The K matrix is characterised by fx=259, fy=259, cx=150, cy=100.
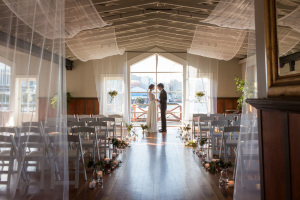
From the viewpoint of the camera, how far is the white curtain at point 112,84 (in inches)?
315

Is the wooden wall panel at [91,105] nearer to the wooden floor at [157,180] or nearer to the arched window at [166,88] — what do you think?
the arched window at [166,88]

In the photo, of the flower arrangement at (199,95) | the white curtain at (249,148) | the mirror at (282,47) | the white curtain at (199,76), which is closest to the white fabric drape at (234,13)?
the white curtain at (249,148)

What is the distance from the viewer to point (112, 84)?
8.17 m

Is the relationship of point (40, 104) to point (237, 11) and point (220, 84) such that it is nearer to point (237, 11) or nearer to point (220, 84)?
point (237, 11)

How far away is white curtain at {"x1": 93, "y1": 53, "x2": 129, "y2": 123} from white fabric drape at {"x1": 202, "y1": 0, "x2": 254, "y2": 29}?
449 cm

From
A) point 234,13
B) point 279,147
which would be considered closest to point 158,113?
point 234,13

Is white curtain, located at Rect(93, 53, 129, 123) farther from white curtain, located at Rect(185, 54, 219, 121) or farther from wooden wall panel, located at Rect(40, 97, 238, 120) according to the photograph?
wooden wall panel, located at Rect(40, 97, 238, 120)

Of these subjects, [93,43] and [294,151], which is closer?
[294,151]

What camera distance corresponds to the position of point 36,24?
8.17ft

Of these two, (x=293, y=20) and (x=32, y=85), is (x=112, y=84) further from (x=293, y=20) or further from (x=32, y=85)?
(x=293, y=20)

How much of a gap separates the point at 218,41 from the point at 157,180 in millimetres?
3244

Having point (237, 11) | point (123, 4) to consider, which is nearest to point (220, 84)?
point (123, 4)

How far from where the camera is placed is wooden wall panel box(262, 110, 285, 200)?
1.89m

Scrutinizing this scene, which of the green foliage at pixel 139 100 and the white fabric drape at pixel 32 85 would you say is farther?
the green foliage at pixel 139 100
